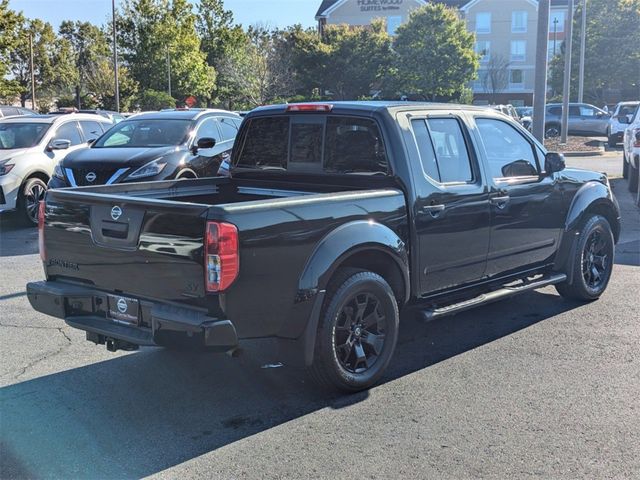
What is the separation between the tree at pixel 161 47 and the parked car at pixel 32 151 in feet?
116

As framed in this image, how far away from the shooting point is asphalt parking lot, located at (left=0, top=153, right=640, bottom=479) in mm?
3748

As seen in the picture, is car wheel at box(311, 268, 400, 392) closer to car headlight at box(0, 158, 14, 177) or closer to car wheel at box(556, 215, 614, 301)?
car wheel at box(556, 215, 614, 301)

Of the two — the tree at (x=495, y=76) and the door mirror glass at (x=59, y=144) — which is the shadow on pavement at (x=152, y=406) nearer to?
the door mirror glass at (x=59, y=144)

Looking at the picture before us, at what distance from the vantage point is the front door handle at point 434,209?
5.09 metres

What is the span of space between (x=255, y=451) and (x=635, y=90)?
6148 cm

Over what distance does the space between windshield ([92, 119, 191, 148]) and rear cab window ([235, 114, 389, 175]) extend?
5.38 meters

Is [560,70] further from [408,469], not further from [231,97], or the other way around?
[408,469]

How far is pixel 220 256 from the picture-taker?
3.83m

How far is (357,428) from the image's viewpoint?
418 centimetres

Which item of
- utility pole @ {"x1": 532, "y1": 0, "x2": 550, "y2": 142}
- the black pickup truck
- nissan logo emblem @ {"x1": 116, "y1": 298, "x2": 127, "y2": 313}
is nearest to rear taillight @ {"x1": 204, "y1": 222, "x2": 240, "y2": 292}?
the black pickup truck

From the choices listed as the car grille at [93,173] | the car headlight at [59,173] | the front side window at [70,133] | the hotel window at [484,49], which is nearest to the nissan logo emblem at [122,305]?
the car grille at [93,173]

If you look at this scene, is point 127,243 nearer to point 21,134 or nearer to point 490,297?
point 490,297

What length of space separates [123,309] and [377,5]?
62.5 m

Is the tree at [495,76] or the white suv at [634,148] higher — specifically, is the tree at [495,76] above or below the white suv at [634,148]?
above
